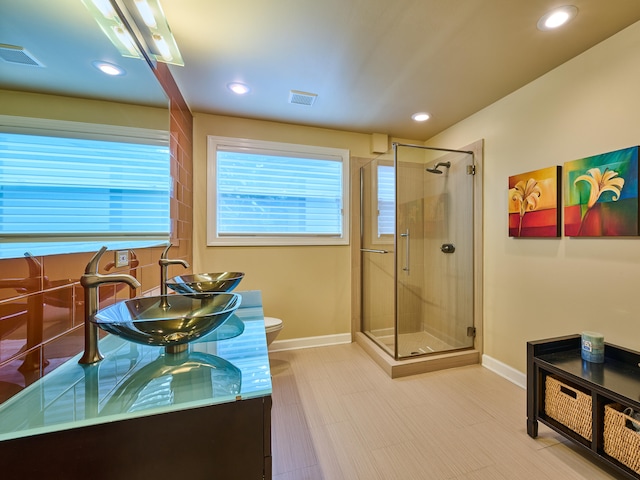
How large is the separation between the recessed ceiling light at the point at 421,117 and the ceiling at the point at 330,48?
199 mm

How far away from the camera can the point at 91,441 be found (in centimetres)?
63

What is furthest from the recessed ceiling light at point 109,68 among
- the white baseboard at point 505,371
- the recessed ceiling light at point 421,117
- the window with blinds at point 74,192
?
the white baseboard at point 505,371

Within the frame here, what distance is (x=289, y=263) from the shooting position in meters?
2.87

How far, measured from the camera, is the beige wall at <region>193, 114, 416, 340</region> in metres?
2.63

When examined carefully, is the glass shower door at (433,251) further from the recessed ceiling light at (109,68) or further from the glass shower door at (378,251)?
the recessed ceiling light at (109,68)

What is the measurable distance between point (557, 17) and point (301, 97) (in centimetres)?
168

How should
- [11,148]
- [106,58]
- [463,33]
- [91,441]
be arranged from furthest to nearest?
1. [463,33]
2. [106,58]
3. [11,148]
4. [91,441]

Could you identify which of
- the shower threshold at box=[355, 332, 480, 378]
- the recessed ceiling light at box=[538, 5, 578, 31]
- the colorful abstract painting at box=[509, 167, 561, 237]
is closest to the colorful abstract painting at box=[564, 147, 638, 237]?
the colorful abstract painting at box=[509, 167, 561, 237]

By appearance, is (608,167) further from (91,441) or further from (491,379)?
(91,441)

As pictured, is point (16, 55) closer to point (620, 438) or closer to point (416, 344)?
point (620, 438)

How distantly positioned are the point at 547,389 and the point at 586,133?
1.63m

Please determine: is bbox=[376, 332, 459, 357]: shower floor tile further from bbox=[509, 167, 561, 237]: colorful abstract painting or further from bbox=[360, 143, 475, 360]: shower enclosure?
A: bbox=[509, 167, 561, 237]: colorful abstract painting

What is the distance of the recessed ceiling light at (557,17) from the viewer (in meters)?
1.39

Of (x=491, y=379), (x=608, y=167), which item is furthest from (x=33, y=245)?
(x=491, y=379)
